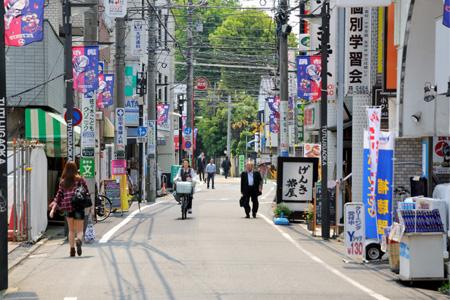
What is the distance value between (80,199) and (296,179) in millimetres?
11236

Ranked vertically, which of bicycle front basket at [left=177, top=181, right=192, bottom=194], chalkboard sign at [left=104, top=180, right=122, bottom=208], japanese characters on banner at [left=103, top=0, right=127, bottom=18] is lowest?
chalkboard sign at [left=104, top=180, right=122, bottom=208]

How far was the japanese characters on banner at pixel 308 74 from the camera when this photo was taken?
2728 centimetres

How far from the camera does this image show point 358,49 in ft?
71.7

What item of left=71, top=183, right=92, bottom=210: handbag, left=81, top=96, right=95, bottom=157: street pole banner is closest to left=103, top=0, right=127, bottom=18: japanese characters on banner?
left=81, top=96, right=95, bottom=157: street pole banner

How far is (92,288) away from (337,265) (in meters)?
5.11

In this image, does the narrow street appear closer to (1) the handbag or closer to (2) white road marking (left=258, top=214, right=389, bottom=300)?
(2) white road marking (left=258, top=214, right=389, bottom=300)

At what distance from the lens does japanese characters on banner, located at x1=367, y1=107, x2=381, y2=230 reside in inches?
614

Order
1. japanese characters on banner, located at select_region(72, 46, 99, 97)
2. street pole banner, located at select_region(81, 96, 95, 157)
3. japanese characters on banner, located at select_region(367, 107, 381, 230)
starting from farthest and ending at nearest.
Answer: japanese characters on banner, located at select_region(72, 46, 99, 97)
street pole banner, located at select_region(81, 96, 95, 157)
japanese characters on banner, located at select_region(367, 107, 381, 230)

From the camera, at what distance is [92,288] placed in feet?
39.0

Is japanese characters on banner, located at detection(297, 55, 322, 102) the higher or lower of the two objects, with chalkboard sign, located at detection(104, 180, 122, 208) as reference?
higher

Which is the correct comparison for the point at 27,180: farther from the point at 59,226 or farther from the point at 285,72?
the point at 285,72

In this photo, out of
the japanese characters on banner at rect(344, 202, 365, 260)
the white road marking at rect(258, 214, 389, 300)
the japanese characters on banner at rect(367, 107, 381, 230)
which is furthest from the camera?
the japanese characters on banner at rect(344, 202, 365, 260)

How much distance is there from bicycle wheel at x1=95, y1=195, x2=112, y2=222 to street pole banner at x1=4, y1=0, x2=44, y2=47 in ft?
26.0

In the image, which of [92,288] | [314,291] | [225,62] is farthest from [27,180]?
[225,62]
